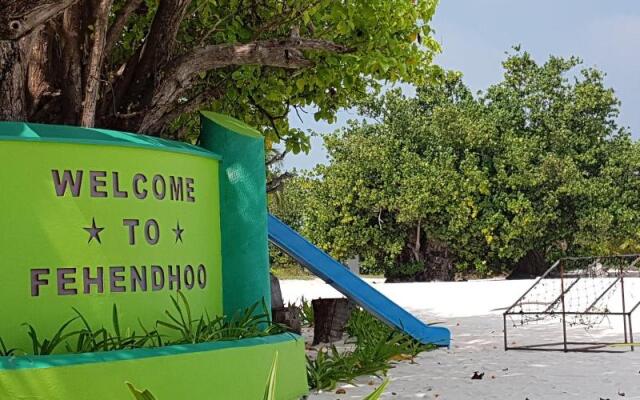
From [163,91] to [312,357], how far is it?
4.05 meters

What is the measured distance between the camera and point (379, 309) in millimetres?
11062

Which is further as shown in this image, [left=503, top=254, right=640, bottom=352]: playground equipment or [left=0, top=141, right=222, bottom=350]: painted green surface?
[left=503, top=254, right=640, bottom=352]: playground equipment

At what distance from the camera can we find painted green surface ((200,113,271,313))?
8.09 meters

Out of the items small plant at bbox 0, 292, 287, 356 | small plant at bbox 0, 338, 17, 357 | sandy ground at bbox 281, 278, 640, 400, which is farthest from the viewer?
sandy ground at bbox 281, 278, 640, 400

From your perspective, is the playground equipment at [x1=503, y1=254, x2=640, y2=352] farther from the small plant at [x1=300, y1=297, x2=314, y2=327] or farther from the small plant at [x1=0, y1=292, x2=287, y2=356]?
the small plant at [x1=0, y1=292, x2=287, y2=356]

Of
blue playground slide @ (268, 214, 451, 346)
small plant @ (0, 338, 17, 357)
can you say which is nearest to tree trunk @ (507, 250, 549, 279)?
blue playground slide @ (268, 214, 451, 346)

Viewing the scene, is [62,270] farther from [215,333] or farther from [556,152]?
[556,152]

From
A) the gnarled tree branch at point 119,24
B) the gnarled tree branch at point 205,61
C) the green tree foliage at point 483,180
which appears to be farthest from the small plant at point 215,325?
the green tree foliage at point 483,180

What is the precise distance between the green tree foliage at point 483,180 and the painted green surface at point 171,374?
27.0 m

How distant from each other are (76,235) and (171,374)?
1.35 meters

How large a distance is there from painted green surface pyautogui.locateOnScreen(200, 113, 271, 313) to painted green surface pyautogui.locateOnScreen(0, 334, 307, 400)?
2.59 feet

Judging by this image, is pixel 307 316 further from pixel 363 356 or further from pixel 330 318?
pixel 363 356

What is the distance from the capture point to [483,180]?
112ft

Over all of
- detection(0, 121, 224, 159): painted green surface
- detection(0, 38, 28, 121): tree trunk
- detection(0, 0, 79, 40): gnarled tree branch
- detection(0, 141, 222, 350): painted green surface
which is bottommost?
detection(0, 141, 222, 350): painted green surface
